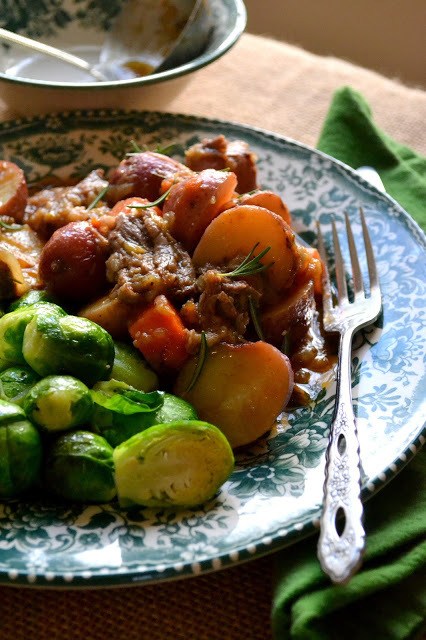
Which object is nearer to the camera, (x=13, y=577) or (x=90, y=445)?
(x=13, y=577)

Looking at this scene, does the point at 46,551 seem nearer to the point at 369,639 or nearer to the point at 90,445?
the point at 90,445

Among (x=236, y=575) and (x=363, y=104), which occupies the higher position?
(x=363, y=104)

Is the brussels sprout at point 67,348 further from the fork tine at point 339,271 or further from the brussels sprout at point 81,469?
the fork tine at point 339,271

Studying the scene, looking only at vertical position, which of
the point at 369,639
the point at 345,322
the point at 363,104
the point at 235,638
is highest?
the point at 363,104

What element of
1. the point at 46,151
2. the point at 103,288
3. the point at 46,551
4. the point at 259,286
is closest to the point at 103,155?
the point at 46,151

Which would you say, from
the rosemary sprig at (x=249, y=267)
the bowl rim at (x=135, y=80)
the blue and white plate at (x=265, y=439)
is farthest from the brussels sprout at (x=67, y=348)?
the bowl rim at (x=135, y=80)

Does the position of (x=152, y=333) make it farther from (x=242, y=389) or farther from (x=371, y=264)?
(x=371, y=264)

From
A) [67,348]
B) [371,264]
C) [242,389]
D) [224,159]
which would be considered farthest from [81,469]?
[224,159]

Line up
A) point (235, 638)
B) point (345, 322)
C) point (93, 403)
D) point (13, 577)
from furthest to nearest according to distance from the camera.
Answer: point (345, 322), point (93, 403), point (235, 638), point (13, 577)
